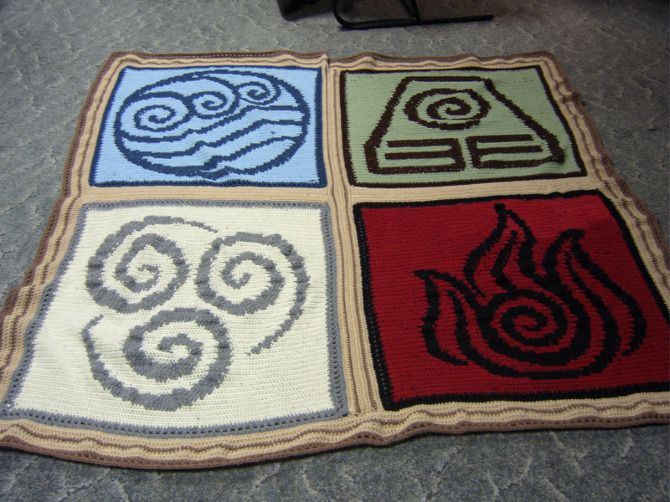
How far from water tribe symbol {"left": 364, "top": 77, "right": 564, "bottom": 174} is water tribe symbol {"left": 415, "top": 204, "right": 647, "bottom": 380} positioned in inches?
8.9

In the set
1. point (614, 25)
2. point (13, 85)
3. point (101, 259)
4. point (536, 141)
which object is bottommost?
point (101, 259)

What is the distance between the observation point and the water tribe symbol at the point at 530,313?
90 centimetres

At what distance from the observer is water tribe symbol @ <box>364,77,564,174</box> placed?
1191 millimetres

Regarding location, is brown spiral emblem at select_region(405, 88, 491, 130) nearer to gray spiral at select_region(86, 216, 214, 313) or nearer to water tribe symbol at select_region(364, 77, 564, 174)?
water tribe symbol at select_region(364, 77, 564, 174)

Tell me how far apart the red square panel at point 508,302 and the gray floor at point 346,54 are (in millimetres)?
83

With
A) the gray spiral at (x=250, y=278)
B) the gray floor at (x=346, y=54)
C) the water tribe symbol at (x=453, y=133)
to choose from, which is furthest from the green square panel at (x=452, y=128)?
the gray spiral at (x=250, y=278)

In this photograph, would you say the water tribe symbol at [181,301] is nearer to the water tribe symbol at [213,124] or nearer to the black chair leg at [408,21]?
the water tribe symbol at [213,124]

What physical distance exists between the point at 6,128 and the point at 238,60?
0.55m

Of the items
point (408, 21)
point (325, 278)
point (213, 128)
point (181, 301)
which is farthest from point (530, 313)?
point (408, 21)

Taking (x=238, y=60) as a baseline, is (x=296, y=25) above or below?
above

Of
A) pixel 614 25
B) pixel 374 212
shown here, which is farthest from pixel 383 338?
pixel 614 25

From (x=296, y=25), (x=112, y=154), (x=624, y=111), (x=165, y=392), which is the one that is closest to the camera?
(x=165, y=392)

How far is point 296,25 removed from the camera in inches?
62.8

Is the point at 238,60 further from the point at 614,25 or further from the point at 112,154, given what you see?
the point at 614,25
